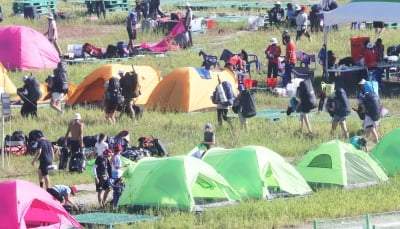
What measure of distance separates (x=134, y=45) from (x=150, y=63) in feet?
12.7

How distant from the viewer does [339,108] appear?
97.7ft

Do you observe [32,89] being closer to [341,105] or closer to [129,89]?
[129,89]

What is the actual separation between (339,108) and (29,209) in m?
9.18

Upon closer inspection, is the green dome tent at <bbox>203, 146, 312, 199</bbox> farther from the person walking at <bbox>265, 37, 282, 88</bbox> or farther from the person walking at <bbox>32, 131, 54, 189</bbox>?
the person walking at <bbox>265, 37, 282, 88</bbox>

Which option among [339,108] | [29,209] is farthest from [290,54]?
[29,209]

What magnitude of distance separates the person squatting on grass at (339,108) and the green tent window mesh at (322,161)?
3.69 m

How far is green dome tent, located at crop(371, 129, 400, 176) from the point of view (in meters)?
26.8

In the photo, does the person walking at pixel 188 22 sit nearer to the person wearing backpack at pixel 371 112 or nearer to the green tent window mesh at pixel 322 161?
the person wearing backpack at pixel 371 112

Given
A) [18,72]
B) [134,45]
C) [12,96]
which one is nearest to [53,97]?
[12,96]

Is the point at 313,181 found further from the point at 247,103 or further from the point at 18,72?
the point at 18,72

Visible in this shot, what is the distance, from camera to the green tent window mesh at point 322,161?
25.9m

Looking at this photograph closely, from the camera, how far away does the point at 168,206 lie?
23531 mm

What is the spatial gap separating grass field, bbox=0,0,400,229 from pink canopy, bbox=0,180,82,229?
1.34 metres

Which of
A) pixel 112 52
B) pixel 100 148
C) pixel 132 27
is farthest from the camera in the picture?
pixel 132 27
